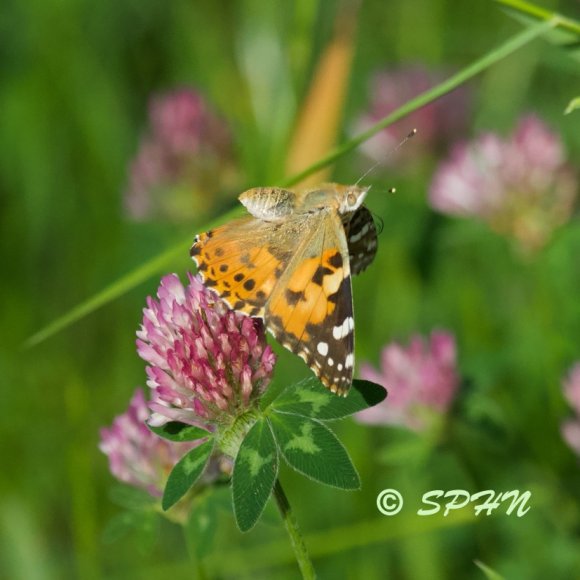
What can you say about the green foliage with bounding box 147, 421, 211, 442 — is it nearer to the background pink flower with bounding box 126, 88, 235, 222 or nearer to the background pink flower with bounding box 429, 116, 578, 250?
the background pink flower with bounding box 429, 116, 578, 250

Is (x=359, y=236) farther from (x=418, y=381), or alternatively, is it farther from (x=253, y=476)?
(x=418, y=381)

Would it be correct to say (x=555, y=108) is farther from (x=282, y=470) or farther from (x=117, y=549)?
(x=117, y=549)

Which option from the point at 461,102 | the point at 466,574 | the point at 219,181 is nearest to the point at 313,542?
the point at 466,574

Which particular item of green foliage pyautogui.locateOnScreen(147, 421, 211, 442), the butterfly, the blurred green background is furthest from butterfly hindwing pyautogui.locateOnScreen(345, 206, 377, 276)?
the blurred green background

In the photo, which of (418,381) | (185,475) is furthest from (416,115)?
(185,475)

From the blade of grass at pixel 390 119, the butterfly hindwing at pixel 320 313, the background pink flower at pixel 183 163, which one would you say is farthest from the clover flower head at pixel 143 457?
the background pink flower at pixel 183 163
